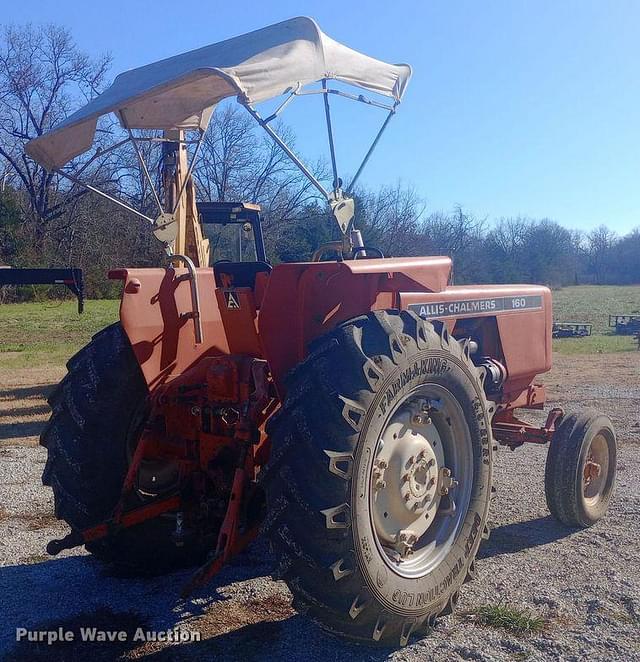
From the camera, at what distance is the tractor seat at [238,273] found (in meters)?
3.93

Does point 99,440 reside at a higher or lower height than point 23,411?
higher

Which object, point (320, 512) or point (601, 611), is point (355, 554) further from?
point (601, 611)

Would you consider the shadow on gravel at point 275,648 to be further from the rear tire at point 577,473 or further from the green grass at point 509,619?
the rear tire at point 577,473

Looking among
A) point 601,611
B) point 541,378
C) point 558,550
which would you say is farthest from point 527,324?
point 541,378

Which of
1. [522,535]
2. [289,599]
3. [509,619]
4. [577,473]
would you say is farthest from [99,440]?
[577,473]

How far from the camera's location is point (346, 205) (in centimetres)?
435

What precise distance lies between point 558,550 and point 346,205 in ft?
8.51

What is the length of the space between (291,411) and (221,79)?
2189 mm

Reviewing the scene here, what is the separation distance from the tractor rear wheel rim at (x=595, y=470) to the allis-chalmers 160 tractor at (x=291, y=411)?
0.22 m

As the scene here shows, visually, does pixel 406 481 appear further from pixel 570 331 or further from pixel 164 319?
pixel 570 331

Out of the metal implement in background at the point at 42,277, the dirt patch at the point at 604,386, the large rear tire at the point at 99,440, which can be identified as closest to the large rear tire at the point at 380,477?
the large rear tire at the point at 99,440

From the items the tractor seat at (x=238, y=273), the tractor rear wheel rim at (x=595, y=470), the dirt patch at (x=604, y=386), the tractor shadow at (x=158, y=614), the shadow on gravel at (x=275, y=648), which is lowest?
the shadow on gravel at (x=275, y=648)

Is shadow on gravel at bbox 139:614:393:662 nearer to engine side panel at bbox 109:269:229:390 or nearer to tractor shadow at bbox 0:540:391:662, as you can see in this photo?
tractor shadow at bbox 0:540:391:662

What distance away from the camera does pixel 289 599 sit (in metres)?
→ 4.04
